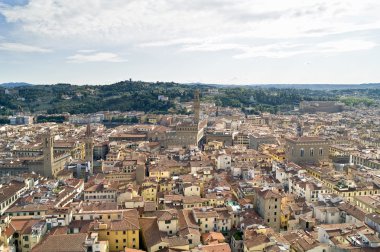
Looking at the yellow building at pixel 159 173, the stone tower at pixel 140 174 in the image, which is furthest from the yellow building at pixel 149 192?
the yellow building at pixel 159 173

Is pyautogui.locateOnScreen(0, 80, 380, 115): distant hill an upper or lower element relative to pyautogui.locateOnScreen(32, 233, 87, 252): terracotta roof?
upper

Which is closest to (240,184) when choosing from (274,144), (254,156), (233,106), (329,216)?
Result: (329,216)

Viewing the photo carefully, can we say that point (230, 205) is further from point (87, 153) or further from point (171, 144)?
point (171, 144)

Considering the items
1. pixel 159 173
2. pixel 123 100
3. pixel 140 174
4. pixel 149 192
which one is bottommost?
pixel 149 192

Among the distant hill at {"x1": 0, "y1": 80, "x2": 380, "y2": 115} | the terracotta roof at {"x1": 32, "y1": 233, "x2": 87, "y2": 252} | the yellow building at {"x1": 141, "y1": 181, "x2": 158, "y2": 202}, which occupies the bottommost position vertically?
the yellow building at {"x1": 141, "y1": 181, "x2": 158, "y2": 202}

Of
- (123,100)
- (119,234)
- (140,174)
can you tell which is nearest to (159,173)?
(140,174)

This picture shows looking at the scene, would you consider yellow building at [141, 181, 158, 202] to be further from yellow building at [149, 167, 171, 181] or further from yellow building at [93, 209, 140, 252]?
yellow building at [93, 209, 140, 252]

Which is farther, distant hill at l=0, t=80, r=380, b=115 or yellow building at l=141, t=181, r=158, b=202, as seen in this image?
distant hill at l=0, t=80, r=380, b=115

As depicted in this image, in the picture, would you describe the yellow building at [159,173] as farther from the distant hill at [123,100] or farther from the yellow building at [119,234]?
the distant hill at [123,100]

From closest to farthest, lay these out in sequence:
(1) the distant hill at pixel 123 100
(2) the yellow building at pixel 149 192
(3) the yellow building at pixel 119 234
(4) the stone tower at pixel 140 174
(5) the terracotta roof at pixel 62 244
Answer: (5) the terracotta roof at pixel 62 244, (3) the yellow building at pixel 119 234, (2) the yellow building at pixel 149 192, (4) the stone tower at pixel 140 174, (1) the distant hill at pixel 123 100

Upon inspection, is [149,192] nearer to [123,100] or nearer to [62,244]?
[62,244]

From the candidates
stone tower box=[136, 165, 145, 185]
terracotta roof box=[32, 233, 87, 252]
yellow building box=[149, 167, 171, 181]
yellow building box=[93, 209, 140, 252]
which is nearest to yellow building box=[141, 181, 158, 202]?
stone tower box=[136, 165, 145, 185]
